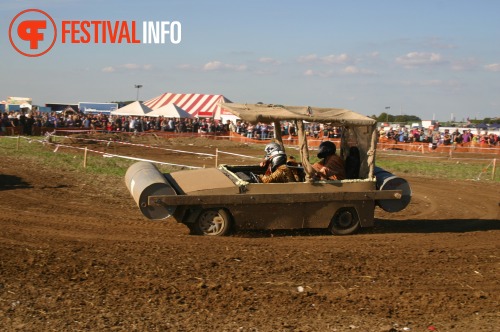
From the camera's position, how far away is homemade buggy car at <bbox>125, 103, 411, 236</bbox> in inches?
378

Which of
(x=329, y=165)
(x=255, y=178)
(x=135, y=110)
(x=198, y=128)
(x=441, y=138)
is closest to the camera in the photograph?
(x=255, y=178)

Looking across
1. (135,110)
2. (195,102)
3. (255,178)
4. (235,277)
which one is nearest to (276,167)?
(255,178)

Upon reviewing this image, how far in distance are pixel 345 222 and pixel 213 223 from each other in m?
2.45

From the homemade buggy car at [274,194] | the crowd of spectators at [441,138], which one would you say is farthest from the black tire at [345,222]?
the crowd of spectators at [441,138]

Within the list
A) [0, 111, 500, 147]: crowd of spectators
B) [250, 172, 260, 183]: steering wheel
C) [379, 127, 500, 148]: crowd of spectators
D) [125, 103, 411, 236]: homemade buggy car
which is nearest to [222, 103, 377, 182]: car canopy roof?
[125, 103, 411, 236]: homemade buggy car

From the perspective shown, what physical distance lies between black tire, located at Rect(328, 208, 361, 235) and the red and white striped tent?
4132 cm

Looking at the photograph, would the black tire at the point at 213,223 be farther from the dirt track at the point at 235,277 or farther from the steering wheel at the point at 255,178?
the steering wheel at the point at 255,178

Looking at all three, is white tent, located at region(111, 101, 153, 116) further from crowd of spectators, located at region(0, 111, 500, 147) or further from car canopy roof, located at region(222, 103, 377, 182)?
car canopy roof, located at region(222, 103, 377, 182)

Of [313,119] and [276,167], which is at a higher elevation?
[313,119]

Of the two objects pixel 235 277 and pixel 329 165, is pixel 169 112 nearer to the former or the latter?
pixel 329 165

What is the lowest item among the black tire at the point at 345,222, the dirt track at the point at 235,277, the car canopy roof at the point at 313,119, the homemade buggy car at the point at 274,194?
the dirt track at the point at 235,277

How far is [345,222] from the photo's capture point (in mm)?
10672

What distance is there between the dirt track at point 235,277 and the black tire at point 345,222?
0.79 ft

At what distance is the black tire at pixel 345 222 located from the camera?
1057 centimetres
